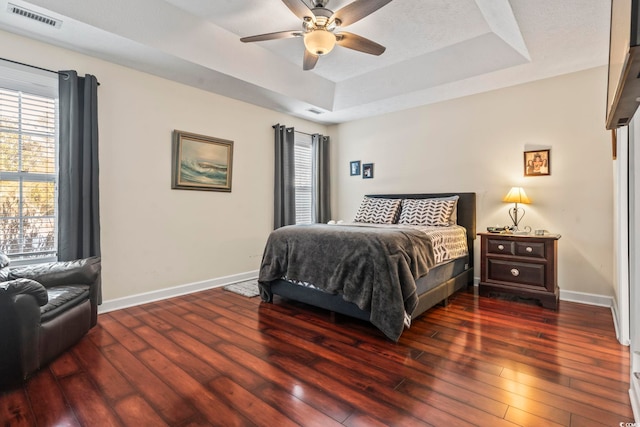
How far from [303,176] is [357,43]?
2844 mm

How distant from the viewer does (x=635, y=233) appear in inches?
64.8

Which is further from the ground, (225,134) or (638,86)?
(225,134)

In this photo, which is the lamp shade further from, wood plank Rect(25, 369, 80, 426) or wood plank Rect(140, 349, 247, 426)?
wood plank Rect(25, 369, 80, 426)

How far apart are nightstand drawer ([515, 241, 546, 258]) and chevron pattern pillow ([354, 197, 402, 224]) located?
1500 millimetres

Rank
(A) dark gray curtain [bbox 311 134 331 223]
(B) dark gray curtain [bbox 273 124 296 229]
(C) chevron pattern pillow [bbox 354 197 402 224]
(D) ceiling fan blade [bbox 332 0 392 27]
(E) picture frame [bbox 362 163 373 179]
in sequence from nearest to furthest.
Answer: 1. (D) ceiling fan blade [bbox 332 0 392 27]
2. (C) chevron pattern pillow [bbox 354 197 402 224]
3. (B) dark gray curtain [bbox 273 124 296 229]
4. (E) picture frame [bbox 362 163 373 179]
5. (A) dark gray curtain [bbox 311 134 331 223]

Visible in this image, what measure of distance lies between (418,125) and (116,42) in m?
3.85

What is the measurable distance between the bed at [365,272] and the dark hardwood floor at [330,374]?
0.22 metres

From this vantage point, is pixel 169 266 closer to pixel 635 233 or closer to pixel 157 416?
pixel 157 416

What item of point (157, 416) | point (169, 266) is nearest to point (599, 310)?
point (157, 416)

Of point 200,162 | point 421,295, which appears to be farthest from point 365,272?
point 200,162

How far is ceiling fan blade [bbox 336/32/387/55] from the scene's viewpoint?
106 inches

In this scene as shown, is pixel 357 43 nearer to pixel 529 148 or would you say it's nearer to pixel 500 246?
pixel 529 148

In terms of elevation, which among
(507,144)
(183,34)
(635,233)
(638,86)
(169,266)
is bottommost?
(169,266)

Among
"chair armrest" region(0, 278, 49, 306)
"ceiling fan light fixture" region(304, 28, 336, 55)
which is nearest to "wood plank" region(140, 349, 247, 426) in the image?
"chair armrest" region(0, 278, 49, 306)
